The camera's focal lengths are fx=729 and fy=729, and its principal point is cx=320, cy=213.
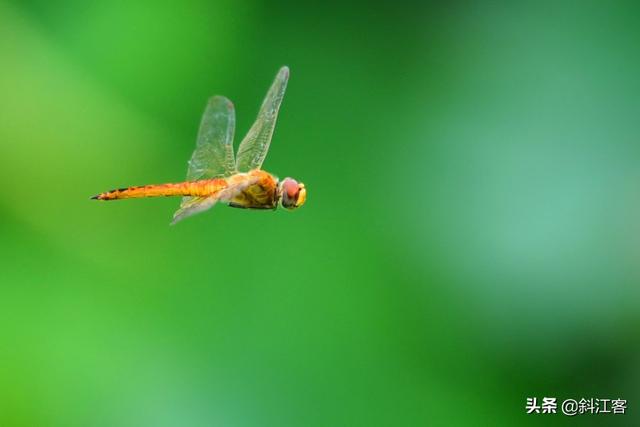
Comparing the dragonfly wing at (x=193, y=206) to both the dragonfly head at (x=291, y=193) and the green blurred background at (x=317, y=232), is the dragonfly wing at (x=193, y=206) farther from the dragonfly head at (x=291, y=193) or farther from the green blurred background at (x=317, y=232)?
the green blurred background at (x=317, y=232)

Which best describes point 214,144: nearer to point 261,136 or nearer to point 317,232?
point 261,136

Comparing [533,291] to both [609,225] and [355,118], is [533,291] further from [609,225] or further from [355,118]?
[355,118]

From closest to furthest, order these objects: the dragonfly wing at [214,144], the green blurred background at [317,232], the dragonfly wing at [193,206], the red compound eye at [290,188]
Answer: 1. the dragonfly wing at [193,206]
2. the red compound eye at [290,188]
3. the dragonfly wing at [214,144]
4. the green blurred background at [317,232]

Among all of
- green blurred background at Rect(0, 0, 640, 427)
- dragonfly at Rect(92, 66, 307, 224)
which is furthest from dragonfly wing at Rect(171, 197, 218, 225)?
green blurred background at Rect(0, 0, 640, 427)

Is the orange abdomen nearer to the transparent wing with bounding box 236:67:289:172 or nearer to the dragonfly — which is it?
the dragonfly

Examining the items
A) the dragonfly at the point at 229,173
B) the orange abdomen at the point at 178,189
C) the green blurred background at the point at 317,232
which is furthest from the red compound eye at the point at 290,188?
the green blurred background at the point at 317,232

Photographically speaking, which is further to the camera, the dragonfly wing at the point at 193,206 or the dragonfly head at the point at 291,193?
the dragonfly head at the point at 291,193
